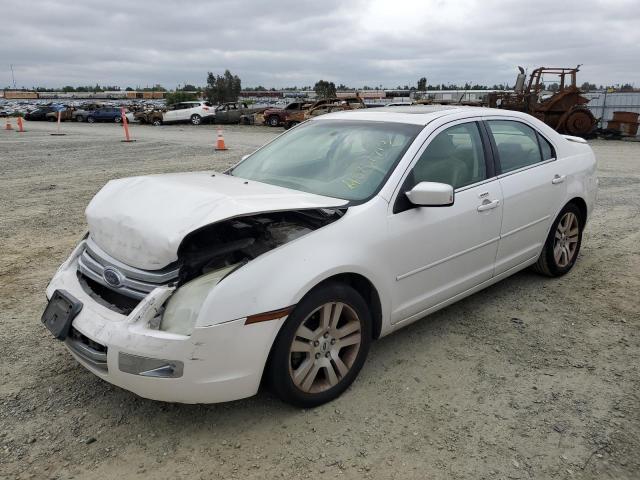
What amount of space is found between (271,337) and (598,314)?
2.93 meters

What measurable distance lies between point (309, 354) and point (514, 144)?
2590 millimetres

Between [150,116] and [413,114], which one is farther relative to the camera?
[150,116]

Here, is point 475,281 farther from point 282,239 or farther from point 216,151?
point 216,151

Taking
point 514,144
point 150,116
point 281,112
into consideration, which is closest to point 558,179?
point 514,144

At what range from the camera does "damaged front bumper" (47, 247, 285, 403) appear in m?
2.47

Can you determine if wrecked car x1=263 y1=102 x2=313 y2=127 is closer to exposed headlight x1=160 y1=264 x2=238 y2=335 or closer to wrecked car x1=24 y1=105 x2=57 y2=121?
wrecked car x1=24 y1=105 x2=57 y2=121

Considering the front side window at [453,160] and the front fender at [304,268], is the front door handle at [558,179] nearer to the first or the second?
the front side window at [453,160]

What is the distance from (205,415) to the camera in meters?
2.91

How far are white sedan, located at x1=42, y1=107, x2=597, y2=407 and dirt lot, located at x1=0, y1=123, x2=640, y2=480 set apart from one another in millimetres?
278

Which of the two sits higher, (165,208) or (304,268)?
(165,208)

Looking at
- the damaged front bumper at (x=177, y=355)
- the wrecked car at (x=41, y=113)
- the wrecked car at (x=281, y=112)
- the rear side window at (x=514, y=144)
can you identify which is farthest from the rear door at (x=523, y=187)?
the wrecked car at (x=41, y=113)

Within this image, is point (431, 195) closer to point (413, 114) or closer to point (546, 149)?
point (413, 114)

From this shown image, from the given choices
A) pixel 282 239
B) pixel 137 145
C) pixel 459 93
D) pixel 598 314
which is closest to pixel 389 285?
pixel 282 239

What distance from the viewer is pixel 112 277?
282 centimetres
